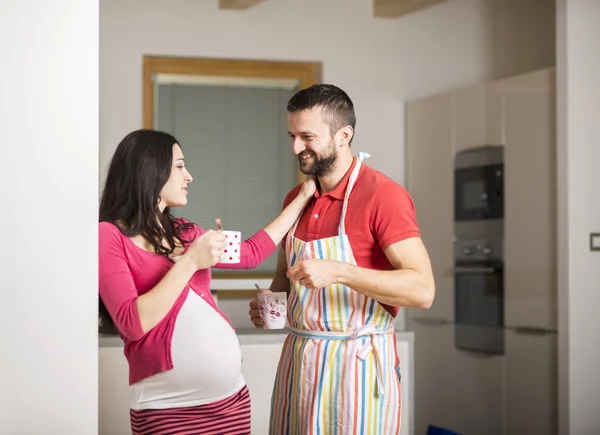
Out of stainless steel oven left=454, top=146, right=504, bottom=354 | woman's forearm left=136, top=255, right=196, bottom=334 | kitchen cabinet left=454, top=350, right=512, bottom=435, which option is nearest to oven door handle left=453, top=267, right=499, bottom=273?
stainless steel oven left=454, top=146, right=504, bottom=354

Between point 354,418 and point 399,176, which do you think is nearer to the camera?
point 354,418

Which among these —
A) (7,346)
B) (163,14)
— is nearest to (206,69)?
(163,14)

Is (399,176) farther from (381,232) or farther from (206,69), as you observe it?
(381,232)

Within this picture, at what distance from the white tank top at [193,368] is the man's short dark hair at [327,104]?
0.56 m

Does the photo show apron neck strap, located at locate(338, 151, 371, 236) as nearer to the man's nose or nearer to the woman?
the man's nose

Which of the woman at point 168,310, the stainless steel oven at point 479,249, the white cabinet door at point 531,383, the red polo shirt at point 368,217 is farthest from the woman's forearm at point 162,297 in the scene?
the stainless steel oven at point 479,249

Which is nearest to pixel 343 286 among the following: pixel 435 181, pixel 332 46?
pixel 435 181

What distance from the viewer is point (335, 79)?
484cm

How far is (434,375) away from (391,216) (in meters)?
3.01

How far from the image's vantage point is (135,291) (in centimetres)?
176

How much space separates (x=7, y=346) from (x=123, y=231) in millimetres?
389

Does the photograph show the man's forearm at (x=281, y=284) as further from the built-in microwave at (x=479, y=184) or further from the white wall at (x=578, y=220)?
the built-in microwave at (x=479, y=184)

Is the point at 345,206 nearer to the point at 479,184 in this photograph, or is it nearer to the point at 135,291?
the point at 135,291

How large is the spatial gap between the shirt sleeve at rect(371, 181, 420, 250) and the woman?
408 mm
